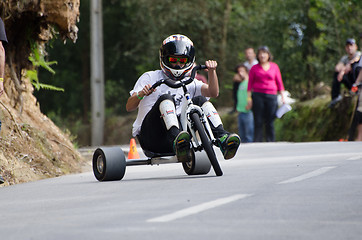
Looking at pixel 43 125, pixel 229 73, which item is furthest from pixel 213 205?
pixel 229 73

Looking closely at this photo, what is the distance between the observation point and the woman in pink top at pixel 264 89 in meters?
18.9

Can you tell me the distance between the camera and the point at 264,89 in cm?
1903

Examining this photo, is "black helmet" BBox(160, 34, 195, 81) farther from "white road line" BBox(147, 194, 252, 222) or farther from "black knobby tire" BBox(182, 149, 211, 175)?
"white road line" BBox(147, 194, 252, 222)

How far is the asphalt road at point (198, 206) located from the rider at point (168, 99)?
49 centimetres

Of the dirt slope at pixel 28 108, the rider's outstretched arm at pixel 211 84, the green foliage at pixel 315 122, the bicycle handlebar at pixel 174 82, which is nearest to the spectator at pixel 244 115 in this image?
the green foliage at pixel 315 122

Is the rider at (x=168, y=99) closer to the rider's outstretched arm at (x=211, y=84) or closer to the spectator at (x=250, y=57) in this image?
the rider's outstretched arm at (x=211, y=84)

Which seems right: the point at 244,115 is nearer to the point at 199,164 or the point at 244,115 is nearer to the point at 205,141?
the point at 199,164

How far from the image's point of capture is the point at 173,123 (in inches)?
391

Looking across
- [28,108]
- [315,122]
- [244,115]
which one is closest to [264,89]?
[244,115]

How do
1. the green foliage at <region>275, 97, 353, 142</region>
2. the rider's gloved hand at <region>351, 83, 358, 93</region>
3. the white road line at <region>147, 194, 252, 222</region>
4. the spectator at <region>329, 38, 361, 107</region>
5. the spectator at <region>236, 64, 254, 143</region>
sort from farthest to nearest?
1. the green foliage at <region>275, 97, 353, 142</region>
2. the spectator at <region>236, 64, 254, 143</region>
3. the spectator at <region>329, 38, 361, 107</region>
4. the rider's gloved hand at <region>351, 83, 358, 93</region>
5. the white road line at <region>147, 194, 252, 222</region>

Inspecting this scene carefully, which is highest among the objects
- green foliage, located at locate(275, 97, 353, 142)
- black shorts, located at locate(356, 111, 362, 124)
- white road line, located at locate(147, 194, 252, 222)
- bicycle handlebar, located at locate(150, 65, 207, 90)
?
bicycle handlebar, located at locate(150, 65, 207, 90)

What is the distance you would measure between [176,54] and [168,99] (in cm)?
55

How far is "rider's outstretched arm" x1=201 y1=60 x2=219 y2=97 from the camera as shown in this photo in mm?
10052

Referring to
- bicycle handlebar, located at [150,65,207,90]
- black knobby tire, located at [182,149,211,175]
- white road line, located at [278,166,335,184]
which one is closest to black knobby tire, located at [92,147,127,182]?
black knobby tire, located at [182,149,211,175]
